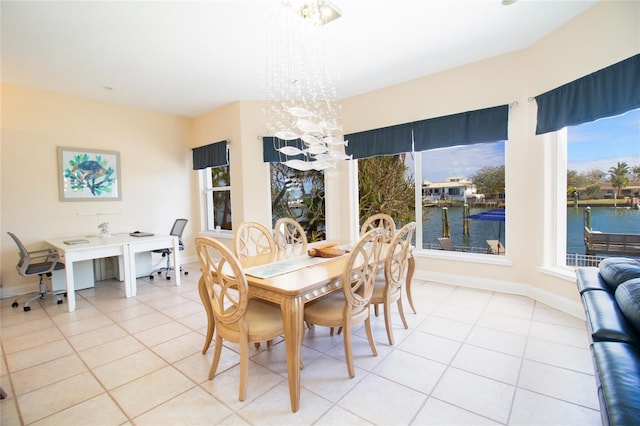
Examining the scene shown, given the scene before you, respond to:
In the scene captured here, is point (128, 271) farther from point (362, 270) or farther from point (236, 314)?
point (362, 270)

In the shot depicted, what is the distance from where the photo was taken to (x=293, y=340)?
1.73 m

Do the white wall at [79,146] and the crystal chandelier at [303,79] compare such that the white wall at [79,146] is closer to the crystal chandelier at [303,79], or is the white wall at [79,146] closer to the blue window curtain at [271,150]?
the blue window curtain at [271,150]

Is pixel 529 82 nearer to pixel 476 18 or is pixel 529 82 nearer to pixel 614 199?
pixel 476 18

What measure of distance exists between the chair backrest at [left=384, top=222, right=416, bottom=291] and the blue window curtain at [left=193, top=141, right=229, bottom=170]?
354 centimetres

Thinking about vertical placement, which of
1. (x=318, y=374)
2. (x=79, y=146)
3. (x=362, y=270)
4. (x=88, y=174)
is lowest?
(x=318, y=374)

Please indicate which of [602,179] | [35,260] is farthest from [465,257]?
[35,260]

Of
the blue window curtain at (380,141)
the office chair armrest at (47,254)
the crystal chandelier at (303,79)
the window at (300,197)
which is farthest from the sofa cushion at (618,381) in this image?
the office chair armrest at (47,254)

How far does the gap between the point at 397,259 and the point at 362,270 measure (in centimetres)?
62

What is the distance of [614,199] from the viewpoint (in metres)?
2.74

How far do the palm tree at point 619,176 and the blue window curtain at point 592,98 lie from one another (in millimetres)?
535

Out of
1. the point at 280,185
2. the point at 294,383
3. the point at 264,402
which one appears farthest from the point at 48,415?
the point at 280,185

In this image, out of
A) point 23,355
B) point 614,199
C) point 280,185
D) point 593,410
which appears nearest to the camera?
point 593,410

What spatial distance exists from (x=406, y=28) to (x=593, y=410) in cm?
320

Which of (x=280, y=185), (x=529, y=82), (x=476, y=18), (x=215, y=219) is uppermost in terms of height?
(x=476, y=18)
